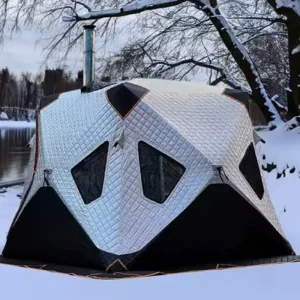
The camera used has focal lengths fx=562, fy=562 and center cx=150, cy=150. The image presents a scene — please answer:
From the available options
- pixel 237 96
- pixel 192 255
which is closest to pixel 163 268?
pixel 192 255

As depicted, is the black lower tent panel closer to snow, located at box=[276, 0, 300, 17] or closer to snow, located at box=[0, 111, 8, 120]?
Answer: snow, located at box=[276, 0, 300, 17]

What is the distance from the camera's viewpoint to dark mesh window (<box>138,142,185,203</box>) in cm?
500

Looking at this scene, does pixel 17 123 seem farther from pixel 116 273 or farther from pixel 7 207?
pixel 116 273

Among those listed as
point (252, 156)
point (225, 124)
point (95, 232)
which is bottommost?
point (95, 232)

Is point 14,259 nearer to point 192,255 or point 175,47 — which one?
point 192,255

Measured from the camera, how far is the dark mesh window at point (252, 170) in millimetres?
5465

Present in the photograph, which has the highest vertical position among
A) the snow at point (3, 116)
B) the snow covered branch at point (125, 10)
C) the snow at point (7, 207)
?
the snow covered branch at point (125, 10)

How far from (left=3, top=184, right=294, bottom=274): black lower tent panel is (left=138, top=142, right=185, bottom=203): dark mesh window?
11.3 inches

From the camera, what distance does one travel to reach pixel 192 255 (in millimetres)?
4914

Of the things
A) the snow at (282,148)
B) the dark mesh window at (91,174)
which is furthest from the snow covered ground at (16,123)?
the dark mesh window at (91,174)

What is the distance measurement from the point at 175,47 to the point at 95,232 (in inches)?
426

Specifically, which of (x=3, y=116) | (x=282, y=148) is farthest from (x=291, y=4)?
(x=3, y=116)

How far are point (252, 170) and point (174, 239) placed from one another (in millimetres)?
1261

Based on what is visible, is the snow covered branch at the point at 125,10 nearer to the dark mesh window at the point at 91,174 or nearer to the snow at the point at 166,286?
the dark mesh window at the point at 91,174
